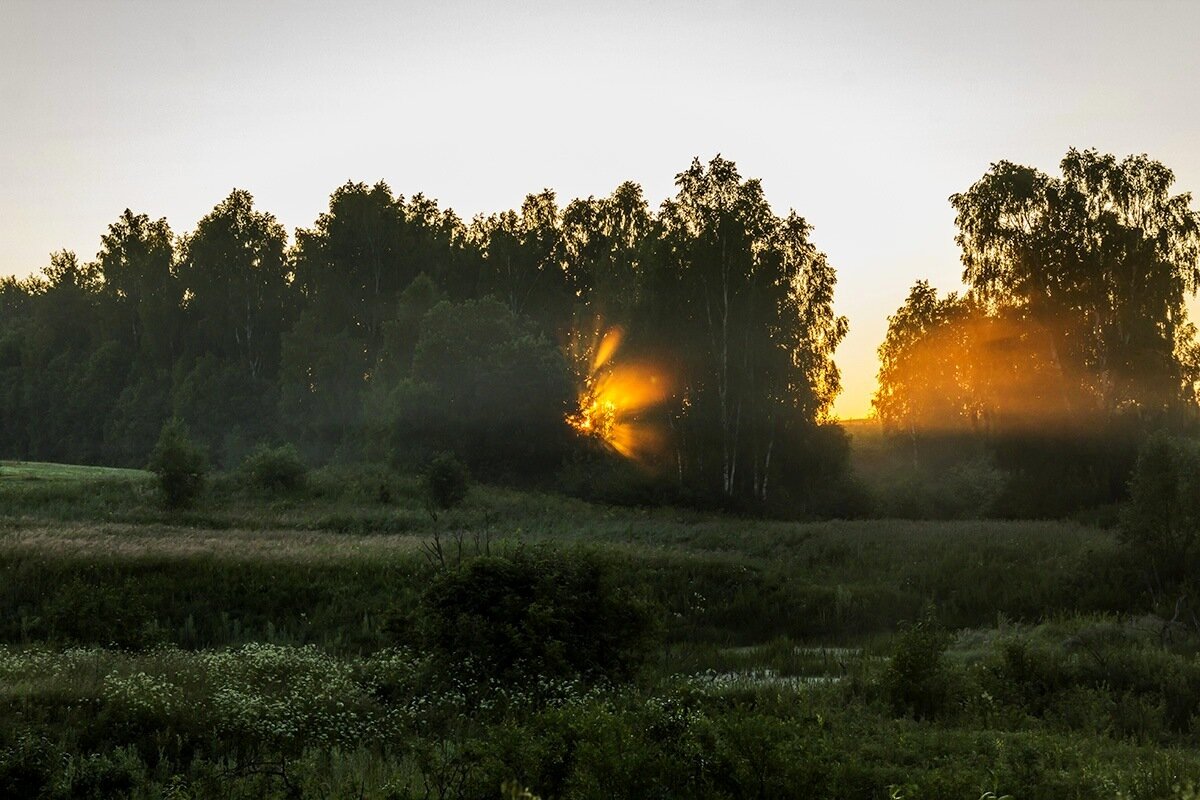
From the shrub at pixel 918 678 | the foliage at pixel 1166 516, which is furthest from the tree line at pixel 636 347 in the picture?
the shrub at pixel 918 678

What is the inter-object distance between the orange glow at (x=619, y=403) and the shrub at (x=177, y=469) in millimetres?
24676

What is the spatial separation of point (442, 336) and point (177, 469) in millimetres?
23230

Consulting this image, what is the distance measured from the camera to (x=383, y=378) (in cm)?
6544

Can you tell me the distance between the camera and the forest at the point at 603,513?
32.3 feet

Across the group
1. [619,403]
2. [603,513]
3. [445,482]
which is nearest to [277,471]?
[445,482]

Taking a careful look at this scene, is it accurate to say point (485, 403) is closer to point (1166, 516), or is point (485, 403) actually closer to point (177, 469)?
point (177, 469)

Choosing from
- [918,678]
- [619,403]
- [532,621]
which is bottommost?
[918,678]

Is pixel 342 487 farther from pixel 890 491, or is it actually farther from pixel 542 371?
pixel 890 491

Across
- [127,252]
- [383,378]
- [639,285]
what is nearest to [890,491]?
[639,285]

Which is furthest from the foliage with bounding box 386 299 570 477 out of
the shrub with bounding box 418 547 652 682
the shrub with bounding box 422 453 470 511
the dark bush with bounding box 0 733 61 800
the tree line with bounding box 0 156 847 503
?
the dark bush with bounding box 0 733 61 800

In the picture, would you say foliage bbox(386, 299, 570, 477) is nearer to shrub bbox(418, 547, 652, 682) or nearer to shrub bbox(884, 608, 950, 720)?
shrub bbox(418, 547, 652, 682)

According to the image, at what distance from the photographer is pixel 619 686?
43.2 feet

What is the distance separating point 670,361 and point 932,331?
25.9m

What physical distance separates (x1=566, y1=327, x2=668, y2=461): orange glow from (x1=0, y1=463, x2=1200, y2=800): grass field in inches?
821
